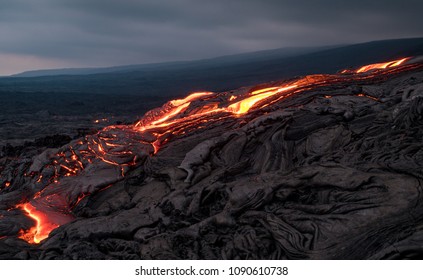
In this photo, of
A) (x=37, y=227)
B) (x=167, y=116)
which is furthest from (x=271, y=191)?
(x=167, y=116)

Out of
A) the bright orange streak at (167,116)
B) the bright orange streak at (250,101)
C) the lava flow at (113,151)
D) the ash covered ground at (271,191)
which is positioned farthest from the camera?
the bright orange streak at (167,116)

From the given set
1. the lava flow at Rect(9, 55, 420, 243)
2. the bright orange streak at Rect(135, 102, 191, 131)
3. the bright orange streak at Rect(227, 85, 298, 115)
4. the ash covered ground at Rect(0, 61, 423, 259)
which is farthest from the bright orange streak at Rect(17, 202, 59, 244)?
the bright orange streak at Rect(227, 85, 298, 115)

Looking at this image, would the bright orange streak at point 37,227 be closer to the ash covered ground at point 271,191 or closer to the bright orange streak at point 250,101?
the ash covered ground at point 271,191

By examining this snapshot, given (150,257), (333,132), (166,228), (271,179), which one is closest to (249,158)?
(271,179)

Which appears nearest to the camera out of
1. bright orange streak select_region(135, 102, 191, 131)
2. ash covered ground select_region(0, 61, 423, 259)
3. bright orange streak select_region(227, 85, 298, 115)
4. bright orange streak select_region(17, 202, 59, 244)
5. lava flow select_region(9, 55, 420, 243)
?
ash covered ground select_region(0, 61, 423, 259)

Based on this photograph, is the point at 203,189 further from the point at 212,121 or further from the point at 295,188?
the point at 212,121

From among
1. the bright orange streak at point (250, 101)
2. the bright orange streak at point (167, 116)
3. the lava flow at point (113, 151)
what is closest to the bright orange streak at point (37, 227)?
the lava flow at point (113, 151)

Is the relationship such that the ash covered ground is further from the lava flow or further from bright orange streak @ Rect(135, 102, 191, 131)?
bright orange streak @ Rect(135, 102, 191, 131)
